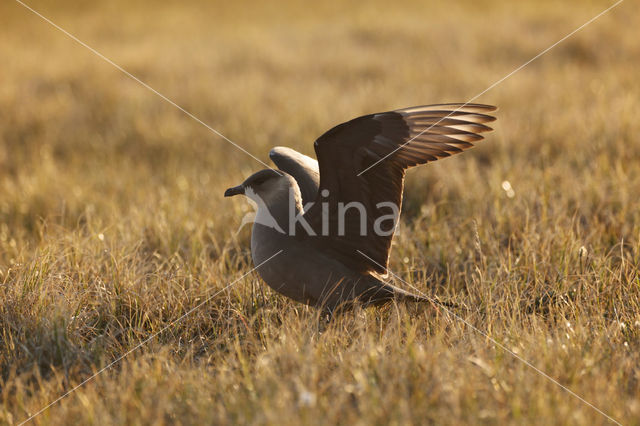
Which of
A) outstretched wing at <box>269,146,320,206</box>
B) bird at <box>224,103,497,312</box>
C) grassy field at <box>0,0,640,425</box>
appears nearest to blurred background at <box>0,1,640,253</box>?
grassy field at <box>0,0,640,425</box>

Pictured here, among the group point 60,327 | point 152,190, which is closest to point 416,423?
point 60,327

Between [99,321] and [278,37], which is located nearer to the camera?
[99,321]

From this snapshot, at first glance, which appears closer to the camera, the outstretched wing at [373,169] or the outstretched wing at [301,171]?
the outstretched wing at [373,169]

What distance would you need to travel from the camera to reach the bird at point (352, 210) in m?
2.80

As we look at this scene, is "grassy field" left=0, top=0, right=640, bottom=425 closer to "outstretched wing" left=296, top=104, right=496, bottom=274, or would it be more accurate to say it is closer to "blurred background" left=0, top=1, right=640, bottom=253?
"blurred background" left=0, top=1, right=640, bottom=253

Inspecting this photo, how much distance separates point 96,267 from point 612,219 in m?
3.27

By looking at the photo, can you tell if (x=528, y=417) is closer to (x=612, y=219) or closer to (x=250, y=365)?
(x=250, y=365)

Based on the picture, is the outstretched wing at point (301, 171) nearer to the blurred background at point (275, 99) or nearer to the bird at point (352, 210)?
the bird at point (352, 210)

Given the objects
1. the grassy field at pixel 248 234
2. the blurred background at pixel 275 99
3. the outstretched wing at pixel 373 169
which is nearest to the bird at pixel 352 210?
the outstretched wing at pixel 373 169

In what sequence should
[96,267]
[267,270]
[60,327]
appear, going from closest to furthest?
[60,327] < [267,270] < [96,267]

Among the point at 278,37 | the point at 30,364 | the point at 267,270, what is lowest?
the point at 30,364

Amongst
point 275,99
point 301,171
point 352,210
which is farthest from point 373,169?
point 275,99

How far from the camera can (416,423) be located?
207 cm

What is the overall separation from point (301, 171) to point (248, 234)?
0.88 metres
